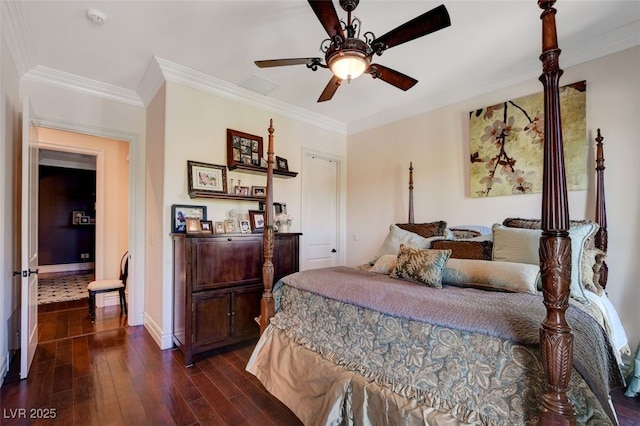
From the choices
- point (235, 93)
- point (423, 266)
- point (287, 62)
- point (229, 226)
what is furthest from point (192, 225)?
point (423, 266)

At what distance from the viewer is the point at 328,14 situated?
1.66 meters

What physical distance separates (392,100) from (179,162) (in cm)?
260

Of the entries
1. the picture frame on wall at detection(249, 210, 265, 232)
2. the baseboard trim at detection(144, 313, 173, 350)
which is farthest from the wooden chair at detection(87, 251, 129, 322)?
the picture frame on wall at detection(249, 210, 265, 232)

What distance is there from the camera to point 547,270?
3.45 feet

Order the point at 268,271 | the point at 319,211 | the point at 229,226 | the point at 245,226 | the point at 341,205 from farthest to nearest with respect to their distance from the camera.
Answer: the point at 341,205
the point at 319,211
the point at 245,226
the point at 229,226
the point at 268,271

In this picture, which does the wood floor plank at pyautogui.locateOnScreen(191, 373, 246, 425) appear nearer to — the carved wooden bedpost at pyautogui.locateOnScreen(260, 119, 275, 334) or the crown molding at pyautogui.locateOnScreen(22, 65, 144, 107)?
the carved wooden bedpost at pyautogui.locateOnScreen(260, 119, 275, 334)

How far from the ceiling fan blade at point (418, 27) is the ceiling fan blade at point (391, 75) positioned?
179 mm

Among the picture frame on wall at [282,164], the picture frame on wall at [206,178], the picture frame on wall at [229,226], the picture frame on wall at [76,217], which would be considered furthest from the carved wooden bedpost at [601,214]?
the picture frame on wall at [76,217]

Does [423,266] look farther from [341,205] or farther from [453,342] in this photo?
[341,205]

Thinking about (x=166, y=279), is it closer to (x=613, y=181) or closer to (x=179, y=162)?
(x=179, y=162)

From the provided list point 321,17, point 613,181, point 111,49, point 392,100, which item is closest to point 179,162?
point 111,49

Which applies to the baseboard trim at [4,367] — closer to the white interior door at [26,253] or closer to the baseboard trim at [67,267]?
the white interior door at [26,253]

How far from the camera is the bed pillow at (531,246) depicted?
181 cm

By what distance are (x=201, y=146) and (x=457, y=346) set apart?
2.94 metres
